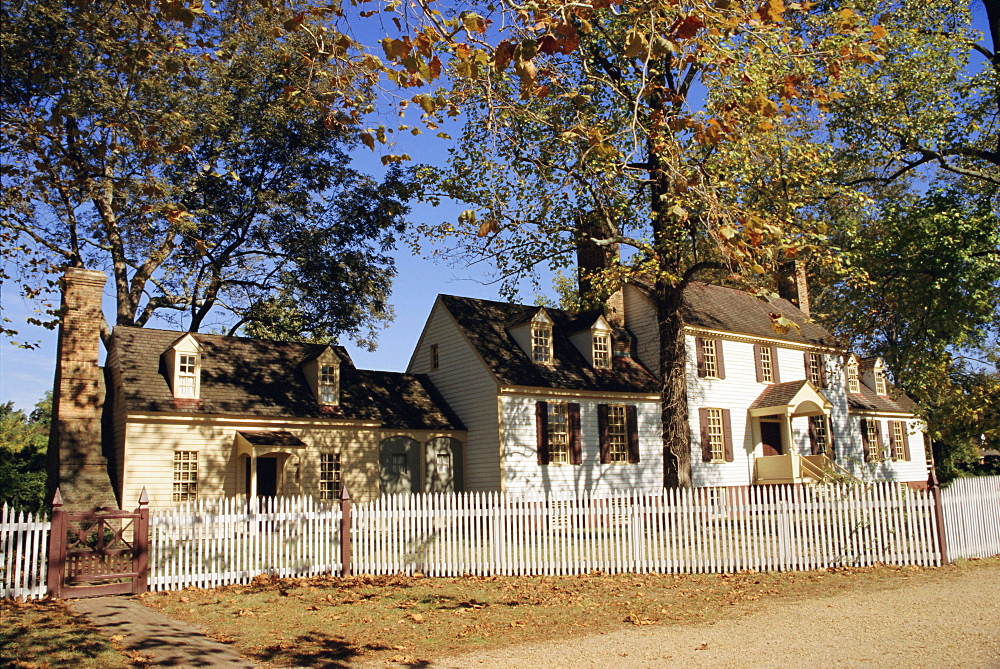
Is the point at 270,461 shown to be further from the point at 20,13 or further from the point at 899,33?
the point at 899,33

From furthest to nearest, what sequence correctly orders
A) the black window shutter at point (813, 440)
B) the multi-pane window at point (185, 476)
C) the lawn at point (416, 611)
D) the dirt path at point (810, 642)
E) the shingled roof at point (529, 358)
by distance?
the black window shutter at point (813, 440), the shingled roof at point (529, 358), the multi-pane window at point (185, 476), the lawn at point (416, 611), the dirt path at point (810, 642)

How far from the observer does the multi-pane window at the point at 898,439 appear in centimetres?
3769

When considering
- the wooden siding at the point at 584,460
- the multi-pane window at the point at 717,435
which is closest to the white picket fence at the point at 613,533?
the wooden siding at the point at 584,460

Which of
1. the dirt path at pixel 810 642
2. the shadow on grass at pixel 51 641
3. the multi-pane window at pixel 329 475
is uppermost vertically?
the multi-pane window at pixel 329 475

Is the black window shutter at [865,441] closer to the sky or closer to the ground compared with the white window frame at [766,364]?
closer to the ground

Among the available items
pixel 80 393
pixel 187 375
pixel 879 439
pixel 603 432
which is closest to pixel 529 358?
pixel 603 432

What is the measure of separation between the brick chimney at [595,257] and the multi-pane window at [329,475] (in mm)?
9115

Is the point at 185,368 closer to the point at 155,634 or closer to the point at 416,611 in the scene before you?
the point at 155,634

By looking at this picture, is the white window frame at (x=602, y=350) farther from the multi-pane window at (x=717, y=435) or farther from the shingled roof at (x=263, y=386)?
the shingled roof at (x=263, y=386)

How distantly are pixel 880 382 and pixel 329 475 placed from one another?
28838mm

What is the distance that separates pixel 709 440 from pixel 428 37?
25.0 meters

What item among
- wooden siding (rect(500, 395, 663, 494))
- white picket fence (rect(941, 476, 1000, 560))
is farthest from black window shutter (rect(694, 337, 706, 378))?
white picket fence (rect(941, 476, 1000, 560))

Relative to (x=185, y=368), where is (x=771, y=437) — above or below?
below

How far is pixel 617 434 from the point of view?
27781mm
